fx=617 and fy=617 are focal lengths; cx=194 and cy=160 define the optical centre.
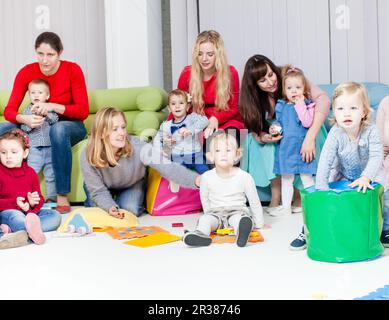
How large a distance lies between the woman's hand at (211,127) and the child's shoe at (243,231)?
1.02m

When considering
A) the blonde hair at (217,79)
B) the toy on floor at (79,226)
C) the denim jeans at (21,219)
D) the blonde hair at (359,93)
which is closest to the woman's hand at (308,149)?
the blonde hair at (217,79)

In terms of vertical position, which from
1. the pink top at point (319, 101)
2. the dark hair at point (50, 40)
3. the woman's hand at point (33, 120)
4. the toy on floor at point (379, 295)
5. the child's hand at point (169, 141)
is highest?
the dark hair at point (50, 40)

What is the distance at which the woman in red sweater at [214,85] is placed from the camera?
140 inches

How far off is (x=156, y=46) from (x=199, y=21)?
→ 0.37 m

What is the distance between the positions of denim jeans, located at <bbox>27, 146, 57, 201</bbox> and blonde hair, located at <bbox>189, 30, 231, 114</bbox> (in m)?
0.91

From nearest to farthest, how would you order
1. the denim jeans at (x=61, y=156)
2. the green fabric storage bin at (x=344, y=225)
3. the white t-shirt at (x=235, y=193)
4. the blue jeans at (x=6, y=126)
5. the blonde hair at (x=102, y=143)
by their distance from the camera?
1. the green fabric storage bin at (x=344, y=225)
2. the white t-shirt at (x=235, y=193)
3. the blonde hair at (x=102, y=143)
4. the denim jeans at (x=61, y=156)
5. the blue jeans at (x=6, y=126)

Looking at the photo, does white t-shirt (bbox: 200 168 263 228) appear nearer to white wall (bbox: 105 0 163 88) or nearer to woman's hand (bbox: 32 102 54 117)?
woman's hand (bbox: 32 102 54 117)

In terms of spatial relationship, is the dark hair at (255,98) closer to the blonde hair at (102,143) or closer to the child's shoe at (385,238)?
the blonde hair at (102,143)

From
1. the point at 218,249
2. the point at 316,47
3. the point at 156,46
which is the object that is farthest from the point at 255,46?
the point at 218,249

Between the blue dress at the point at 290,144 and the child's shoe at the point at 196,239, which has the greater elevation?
the blue dress at the point at 290,144

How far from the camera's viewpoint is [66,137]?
358cm

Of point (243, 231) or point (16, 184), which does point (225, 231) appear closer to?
point (243, 231)

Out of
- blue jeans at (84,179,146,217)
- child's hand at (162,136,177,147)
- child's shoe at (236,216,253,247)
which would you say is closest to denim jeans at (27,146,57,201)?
blue jeans at (84,179,146,217)

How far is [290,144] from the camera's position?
11.0 ft
